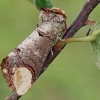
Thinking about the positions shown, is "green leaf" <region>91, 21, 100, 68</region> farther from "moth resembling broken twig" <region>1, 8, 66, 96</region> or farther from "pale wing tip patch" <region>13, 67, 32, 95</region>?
"pale wing tip patch" <region>13, 67, 32, 95</region>

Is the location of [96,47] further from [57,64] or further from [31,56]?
[57,64]

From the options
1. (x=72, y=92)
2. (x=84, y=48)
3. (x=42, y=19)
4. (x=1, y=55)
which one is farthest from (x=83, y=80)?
(x=42, y=19)

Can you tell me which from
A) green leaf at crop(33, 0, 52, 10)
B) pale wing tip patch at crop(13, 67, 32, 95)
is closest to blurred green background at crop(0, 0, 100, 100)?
green leaf at crop(33, 0, 52, 10)

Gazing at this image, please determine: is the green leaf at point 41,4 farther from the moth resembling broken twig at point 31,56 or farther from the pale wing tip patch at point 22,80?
the pale wing tip patch at point 22,80

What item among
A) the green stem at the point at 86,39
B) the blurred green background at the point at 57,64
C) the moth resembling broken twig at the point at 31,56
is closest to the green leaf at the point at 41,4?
the moth resembling broken twig at the point at 31,56

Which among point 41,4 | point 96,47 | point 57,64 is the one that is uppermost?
point 41,4

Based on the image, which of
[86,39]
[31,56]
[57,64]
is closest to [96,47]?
[86,39]
